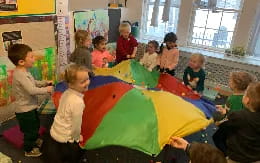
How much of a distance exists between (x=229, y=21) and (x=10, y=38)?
3879mm

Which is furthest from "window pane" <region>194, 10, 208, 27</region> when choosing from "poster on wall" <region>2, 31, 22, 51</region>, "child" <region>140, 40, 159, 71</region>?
"poster on wall" <region>2, 31, 22, 51</region>

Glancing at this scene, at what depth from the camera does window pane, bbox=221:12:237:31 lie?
15.4 ft

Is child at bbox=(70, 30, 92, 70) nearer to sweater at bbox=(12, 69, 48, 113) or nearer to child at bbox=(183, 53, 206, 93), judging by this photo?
sweater at bbox=(12, 69, 48, 113)

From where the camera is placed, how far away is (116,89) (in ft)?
9.11

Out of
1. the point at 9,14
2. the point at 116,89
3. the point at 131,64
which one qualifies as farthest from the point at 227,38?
the point at 9,14

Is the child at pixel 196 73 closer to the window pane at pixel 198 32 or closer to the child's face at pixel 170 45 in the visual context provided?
the child's face at pixel 170 45

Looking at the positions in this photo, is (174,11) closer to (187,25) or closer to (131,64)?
(187,25)

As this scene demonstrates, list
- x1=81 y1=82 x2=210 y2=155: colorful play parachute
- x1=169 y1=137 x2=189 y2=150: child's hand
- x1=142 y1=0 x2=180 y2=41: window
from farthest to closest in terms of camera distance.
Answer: x1=142 y1=0 x2=180 y2=41: window → x1=81 y1=82 x2=210 y2=155: colorful play parachute → x1=169 y1=137 x2=189 y2=150: child's hand

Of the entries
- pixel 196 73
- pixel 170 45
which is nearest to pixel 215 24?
pixel 170 45

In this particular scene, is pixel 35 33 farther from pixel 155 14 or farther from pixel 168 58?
pixel 155 14

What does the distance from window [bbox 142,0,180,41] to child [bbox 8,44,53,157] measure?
3.43 meters

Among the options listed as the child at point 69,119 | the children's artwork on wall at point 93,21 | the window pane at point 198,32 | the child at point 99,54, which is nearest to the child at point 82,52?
the child at point 99,54

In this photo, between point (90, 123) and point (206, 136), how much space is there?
1601 millimetres

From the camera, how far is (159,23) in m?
5.46
